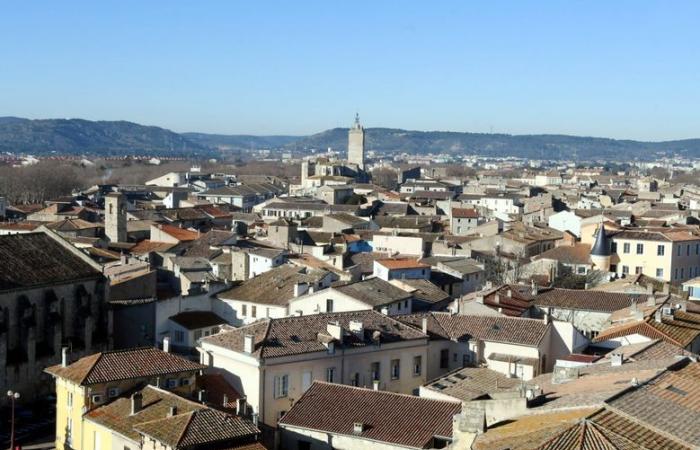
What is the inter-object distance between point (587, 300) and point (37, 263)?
27.4 meters

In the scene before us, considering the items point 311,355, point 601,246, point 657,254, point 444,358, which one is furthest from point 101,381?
point 657,254

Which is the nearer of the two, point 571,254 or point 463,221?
point 571,254

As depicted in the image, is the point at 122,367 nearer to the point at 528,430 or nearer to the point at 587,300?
the point at 528,430

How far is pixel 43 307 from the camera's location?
47.2m

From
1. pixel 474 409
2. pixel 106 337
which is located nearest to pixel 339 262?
pixel 106 337

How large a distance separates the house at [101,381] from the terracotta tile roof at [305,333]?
2203 mm

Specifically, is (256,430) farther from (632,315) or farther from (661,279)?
(661,279)

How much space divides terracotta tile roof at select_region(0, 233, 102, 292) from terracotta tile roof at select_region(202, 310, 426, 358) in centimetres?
1268

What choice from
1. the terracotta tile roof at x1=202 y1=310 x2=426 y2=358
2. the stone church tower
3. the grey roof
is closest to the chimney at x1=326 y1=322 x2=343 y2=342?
the terracotta tile roof at x1=202 y1=310 x2=426 y2=358

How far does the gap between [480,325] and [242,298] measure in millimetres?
14165

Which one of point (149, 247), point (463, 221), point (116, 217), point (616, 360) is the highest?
point (616, 360)

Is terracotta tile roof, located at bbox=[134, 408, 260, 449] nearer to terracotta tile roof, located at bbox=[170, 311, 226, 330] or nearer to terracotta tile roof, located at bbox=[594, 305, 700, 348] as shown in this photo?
terracotta tile roof, located at bbox=[170, 311, 226, 330]

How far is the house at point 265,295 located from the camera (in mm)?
50031

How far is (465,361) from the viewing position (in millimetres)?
41594
